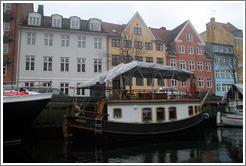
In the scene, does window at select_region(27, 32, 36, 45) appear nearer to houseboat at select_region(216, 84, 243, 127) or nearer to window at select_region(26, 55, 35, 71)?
window at select_region(26, 55, 35, 71)

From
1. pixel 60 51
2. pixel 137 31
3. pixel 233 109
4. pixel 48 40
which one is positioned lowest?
pixel 233 109

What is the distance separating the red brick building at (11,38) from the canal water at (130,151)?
43.7ft

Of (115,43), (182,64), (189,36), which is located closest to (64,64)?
(115,43)

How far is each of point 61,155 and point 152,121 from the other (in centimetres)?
597

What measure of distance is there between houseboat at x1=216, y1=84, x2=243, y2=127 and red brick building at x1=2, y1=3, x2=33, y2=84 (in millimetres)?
23809

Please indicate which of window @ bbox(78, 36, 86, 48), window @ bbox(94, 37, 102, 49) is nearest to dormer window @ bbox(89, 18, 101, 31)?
window @ bbox(94, 37, 102, 49)

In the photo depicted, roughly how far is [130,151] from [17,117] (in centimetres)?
680

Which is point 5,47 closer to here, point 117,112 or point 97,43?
point 97,43

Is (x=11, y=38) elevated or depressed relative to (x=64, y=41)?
depressed

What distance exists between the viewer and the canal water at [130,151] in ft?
31.1

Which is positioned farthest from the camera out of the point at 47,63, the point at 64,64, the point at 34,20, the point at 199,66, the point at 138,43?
the point at 199,66

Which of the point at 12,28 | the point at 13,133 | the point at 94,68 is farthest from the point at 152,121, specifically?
the point at 12,28

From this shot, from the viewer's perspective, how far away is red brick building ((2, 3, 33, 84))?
76.1 feet

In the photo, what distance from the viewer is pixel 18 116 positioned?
36.8 ft
